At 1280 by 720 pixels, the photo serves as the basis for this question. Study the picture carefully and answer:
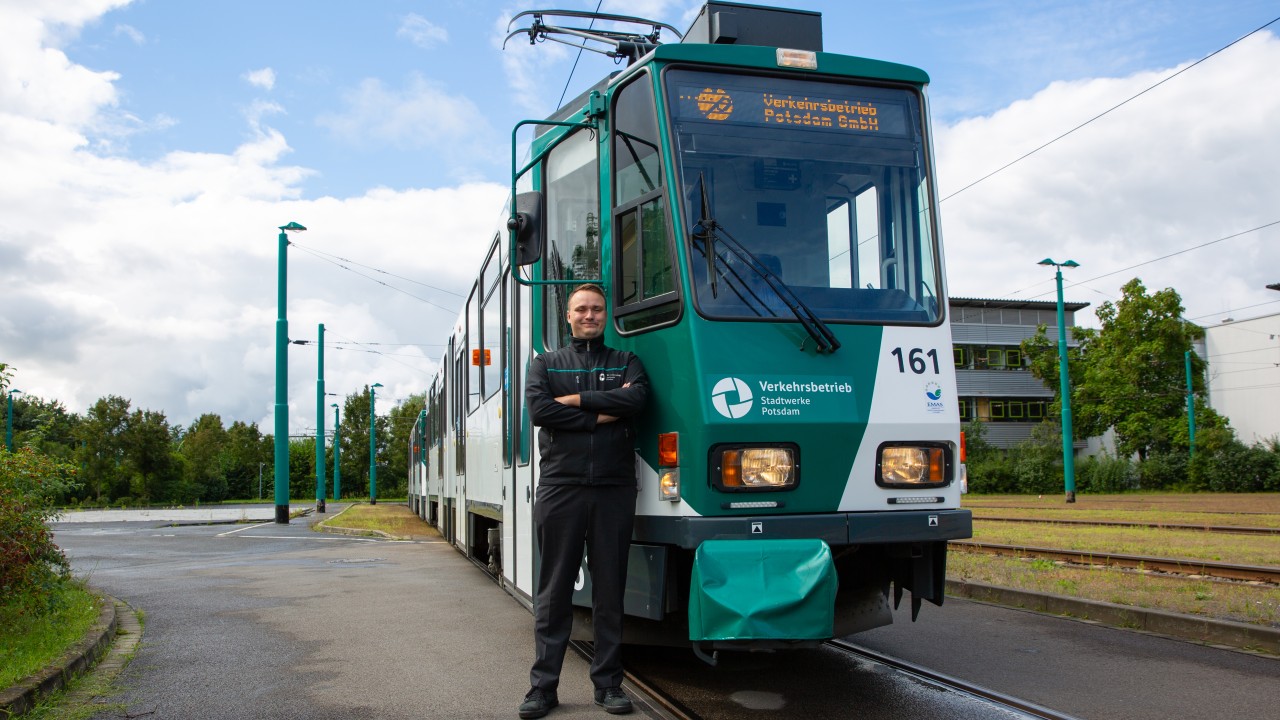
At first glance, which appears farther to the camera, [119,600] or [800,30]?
[119,600]

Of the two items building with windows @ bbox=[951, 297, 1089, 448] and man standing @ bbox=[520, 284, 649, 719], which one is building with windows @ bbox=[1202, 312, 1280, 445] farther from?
man standing @ bbox=[520, 284, 649, 719]

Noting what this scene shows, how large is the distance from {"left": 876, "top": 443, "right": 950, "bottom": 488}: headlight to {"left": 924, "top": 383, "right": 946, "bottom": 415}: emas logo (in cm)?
19

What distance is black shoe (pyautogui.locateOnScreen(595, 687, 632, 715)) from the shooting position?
5.15 metres

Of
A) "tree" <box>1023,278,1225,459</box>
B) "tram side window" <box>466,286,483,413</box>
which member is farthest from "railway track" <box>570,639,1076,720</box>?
"tree" <box>1023,278,1225,459</box>

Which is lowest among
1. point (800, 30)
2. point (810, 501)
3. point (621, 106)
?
point (810, 501)

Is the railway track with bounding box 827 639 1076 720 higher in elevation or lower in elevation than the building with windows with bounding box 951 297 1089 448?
lower

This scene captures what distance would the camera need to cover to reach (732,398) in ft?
16.4

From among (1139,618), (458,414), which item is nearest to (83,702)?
(458,414)

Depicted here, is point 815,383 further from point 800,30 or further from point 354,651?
point 354,651

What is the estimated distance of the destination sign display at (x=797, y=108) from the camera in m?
5.46

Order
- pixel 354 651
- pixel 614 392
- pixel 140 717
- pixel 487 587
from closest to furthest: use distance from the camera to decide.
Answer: pixel 614 392 → pixel 140 717 → pixel 354 651 → pixel 487 587

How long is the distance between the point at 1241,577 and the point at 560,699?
315 inches

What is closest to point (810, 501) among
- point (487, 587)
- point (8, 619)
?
point (8, 619)

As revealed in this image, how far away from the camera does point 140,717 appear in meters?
5.43
